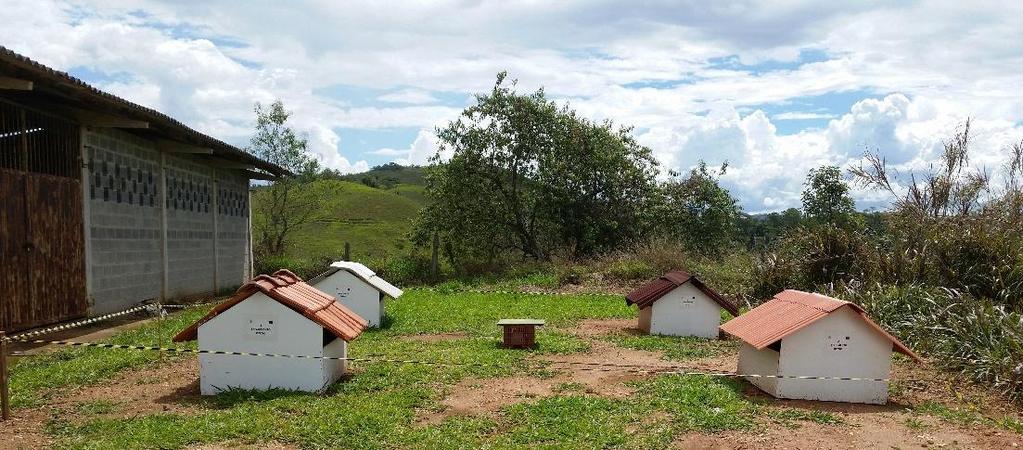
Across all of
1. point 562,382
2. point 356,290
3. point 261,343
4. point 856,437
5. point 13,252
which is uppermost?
point 13,252

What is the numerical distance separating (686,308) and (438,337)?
4279 millimetres

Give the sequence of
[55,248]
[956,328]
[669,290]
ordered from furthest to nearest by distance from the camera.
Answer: [669,290] → [55,248] → [956,328]

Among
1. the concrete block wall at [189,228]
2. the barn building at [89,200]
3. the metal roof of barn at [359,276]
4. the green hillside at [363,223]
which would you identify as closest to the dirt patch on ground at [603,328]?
the metal roof of barn at [359,276]

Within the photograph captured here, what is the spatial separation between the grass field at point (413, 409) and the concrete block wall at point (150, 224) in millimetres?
3539

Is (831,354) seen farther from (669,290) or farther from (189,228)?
(189,228)

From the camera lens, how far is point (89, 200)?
502 inches

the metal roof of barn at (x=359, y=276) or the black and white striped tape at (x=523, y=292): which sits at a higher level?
the metal roof of barn at (x=359, y=276)

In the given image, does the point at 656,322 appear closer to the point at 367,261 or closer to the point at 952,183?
the point at 952,183

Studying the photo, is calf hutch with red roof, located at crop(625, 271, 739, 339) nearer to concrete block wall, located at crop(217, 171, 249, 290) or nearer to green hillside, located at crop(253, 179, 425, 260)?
concrete block wall, located at crop(217, 171, 249, 290)

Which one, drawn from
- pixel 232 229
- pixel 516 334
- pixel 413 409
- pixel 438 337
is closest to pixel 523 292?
pixel 438 337

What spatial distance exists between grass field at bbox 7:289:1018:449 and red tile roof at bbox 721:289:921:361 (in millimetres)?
649

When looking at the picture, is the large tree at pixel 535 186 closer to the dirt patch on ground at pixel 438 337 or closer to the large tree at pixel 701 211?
the large tree at pixel 701 211

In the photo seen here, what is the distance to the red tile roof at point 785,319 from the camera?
8.02 m

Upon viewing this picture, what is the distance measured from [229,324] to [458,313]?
7780mm
